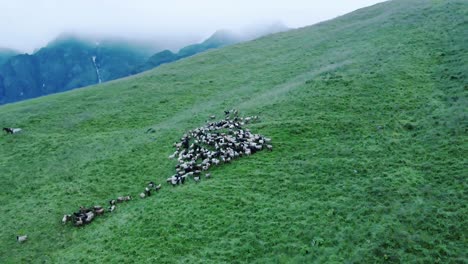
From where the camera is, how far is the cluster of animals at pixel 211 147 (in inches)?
850

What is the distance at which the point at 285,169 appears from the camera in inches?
787

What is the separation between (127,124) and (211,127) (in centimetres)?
1168

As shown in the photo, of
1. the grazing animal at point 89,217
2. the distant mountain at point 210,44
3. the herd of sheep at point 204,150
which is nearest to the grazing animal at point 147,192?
the herd of sheep at point 204,150

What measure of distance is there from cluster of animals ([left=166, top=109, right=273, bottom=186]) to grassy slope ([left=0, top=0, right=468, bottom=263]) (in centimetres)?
84

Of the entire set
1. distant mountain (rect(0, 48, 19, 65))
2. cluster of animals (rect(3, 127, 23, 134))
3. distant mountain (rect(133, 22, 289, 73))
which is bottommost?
cluster of animals (rect(3, 127, 23, 134))

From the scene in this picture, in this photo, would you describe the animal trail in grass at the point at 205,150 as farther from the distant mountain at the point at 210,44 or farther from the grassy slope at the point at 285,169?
→ the distant mountain at the point at 210,44

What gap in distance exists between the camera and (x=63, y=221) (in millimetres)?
18688

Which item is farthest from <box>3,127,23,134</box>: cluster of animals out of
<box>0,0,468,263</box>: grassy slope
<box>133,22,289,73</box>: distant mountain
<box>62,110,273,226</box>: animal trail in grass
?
<box>133,22,289,73</box>: distant mountain

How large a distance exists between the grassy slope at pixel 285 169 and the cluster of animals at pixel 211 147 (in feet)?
2.75

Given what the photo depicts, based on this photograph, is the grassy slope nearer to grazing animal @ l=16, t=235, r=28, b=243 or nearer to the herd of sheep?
grazing animal @ l=16, t=235, r=28, b=243

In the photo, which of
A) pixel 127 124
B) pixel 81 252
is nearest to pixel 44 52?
pixel 127 124

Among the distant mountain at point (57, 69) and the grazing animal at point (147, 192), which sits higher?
the distant mountain at point (57, 69)

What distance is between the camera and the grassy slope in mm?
14391

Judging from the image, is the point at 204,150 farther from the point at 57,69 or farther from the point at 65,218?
the point at 57,69
